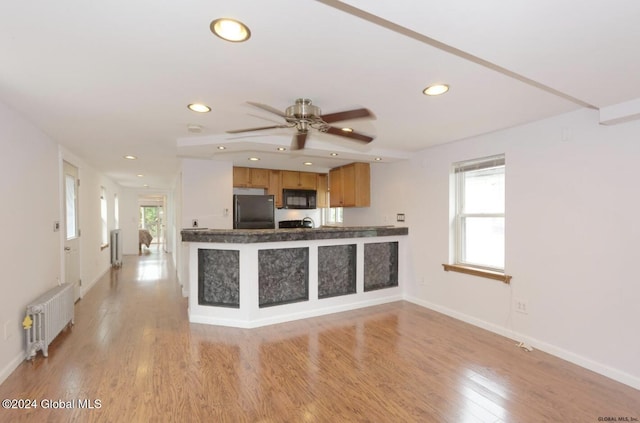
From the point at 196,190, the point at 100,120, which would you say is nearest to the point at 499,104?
the point at 100,120

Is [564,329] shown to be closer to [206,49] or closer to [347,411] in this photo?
[347,411]

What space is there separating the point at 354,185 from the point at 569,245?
3116 mm

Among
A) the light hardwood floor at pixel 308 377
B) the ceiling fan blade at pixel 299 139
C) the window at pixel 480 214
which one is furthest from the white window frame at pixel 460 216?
the ceiling fan blade at pixel 299 139

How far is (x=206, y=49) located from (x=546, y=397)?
10.5 feet

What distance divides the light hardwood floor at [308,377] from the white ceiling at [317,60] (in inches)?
84.8

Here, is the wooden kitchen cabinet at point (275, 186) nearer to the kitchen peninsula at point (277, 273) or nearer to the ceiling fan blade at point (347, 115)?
the kitchen peninsula at point (277, 273)

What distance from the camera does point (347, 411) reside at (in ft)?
6.47

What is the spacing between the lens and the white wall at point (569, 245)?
2.37 metres

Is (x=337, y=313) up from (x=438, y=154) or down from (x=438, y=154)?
down

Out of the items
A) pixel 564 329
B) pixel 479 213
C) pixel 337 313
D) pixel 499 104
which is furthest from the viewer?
pixel 337 313

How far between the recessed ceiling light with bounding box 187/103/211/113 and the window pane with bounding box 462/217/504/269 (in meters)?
3.25

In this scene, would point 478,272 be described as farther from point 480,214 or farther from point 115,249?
point 115,249

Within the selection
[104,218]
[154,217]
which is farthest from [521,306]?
[154,217]

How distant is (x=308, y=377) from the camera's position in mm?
2375
